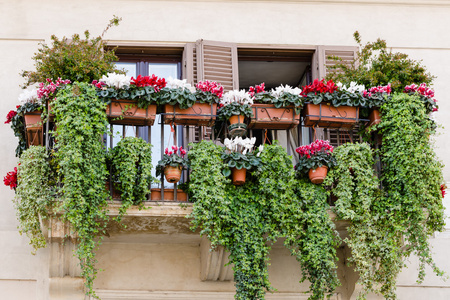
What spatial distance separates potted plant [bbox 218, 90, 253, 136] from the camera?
10305 mm

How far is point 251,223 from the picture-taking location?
9.94 m

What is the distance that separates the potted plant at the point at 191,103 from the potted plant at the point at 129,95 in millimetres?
155

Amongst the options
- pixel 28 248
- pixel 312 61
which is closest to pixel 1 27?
pixel 28 248

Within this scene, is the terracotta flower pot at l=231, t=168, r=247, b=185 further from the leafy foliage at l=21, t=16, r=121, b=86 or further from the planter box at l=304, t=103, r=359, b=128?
the leafy foliage at l=21, t=16, r=121, b=86

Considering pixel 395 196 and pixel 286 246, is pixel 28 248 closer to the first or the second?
pixel 286 246

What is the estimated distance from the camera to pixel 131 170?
9.84 metres

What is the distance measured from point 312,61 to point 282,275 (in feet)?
9.67

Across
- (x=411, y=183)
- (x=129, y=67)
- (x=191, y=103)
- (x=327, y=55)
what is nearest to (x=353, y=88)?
(x=411, y=183)

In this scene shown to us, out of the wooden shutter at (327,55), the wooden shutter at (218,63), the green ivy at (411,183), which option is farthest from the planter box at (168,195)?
the wooden shutter at (327,55)

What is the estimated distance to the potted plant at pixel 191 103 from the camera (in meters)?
10.2

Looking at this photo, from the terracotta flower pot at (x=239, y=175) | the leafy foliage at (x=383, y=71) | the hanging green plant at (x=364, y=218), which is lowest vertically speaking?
the hanging green plant at (x=364, y=218)

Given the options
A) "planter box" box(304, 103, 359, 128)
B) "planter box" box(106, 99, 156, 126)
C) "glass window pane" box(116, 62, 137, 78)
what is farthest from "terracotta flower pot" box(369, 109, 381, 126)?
"glass window pane" box(116, 62, 137, 78)

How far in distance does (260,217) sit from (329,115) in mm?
1451

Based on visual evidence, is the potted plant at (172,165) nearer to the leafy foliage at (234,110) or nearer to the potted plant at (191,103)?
the potted plant at (191,103)
